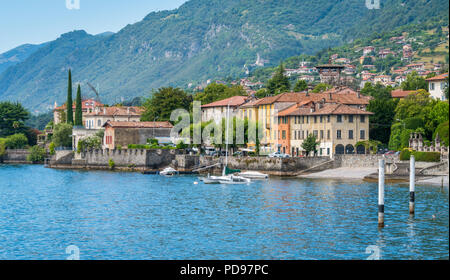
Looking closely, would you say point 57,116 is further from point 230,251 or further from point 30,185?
point 230,251

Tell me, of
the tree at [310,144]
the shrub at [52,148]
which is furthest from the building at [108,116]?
the tree at [310,144]

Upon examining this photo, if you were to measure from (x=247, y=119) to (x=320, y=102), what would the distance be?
14112mm

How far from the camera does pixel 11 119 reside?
505 feet

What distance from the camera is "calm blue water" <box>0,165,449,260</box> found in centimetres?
3491

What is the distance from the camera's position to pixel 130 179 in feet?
286

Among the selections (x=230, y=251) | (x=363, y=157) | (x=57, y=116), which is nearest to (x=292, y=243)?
(x=230, y=251)

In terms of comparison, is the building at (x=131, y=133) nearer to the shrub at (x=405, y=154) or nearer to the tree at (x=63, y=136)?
the tree at (x=63, y=136)

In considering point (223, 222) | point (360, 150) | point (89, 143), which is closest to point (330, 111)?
point (360, 150)

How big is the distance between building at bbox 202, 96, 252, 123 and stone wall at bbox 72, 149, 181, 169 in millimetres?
17069

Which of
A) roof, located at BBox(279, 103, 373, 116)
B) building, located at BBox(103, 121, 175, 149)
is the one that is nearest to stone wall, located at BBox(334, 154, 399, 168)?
roof, located at BBox(279, 103, 373, 116)

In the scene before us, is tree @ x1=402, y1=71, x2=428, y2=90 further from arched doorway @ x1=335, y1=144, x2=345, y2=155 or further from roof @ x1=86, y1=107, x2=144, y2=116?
roof @ x1=86, y1=107, x2=144, y2=116

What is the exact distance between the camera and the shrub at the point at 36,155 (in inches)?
5595

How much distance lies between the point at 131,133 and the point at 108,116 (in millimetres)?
21612

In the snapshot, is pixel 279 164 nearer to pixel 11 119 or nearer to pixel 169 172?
pixel 169 172
